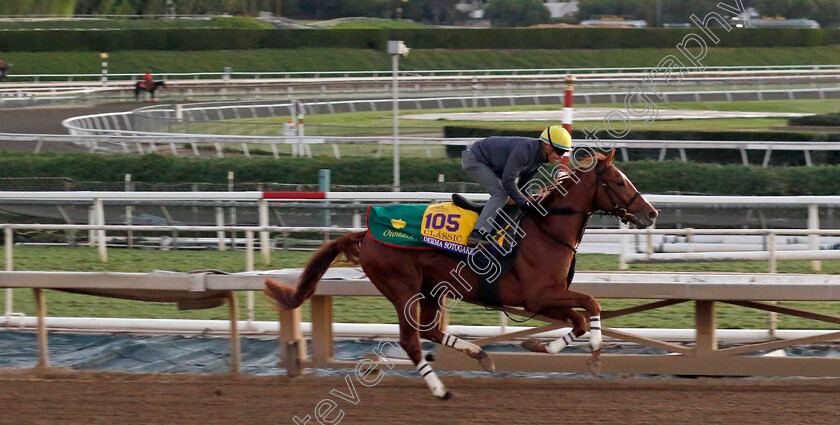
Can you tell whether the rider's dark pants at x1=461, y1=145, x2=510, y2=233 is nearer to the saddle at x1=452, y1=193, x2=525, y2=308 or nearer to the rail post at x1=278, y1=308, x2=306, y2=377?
the saddle at x1=452, y1=193, x2=525, y2=308

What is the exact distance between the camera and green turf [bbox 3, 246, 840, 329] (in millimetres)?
6211

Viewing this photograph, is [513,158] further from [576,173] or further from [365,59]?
[365,59]

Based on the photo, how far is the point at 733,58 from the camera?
1449 inches

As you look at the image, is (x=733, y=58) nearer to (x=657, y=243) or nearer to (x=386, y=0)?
(x=386, y=0)

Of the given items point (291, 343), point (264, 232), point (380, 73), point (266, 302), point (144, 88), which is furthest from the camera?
point (380, 73)

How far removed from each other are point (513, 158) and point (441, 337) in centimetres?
97

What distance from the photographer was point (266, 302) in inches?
269

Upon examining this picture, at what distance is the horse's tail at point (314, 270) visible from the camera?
187 inches

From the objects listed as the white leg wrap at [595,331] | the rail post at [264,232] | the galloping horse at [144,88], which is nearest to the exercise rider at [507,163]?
the white leg wrap at [595,331]

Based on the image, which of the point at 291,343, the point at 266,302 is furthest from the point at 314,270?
the point at 266,302

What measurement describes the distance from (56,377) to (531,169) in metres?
2.77

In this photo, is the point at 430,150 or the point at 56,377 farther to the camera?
the point at 430,150

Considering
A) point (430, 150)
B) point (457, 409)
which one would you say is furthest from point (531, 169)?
point (430, 150)

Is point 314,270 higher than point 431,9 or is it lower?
lower
